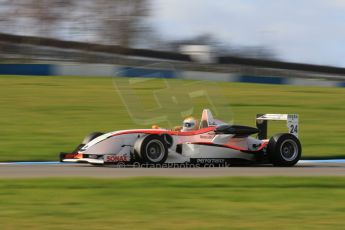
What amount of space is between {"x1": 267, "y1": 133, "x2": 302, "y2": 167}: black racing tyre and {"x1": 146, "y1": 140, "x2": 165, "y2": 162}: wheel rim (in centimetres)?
180

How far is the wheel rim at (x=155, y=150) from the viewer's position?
11.4m

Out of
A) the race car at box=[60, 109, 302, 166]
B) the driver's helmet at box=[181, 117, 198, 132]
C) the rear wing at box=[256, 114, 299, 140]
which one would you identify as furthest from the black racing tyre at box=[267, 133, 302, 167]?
the driver's helmet at box=[181, 117, 198, 132]

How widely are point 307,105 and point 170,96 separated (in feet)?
49.1

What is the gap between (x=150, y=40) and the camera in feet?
166

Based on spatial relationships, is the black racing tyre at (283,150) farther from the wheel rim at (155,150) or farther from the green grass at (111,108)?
the wheel rim at (155,150)

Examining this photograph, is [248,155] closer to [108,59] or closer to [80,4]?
[108,59]

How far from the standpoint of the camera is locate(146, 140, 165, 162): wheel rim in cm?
1142

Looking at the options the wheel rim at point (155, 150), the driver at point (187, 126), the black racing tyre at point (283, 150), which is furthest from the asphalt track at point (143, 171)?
the driver at point (187, 126)

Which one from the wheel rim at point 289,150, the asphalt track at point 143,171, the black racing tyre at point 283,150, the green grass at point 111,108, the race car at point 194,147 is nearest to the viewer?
the asphalt track at point 143,171
